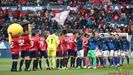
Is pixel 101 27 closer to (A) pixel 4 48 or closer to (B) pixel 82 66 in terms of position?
(A) pixel 4 48

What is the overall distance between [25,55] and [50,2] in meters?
23.0

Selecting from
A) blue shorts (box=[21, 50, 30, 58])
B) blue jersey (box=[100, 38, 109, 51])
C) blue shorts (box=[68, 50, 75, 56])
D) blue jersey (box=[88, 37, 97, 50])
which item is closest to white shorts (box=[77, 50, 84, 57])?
blue shorts (box=[68, 50, 75, 56])

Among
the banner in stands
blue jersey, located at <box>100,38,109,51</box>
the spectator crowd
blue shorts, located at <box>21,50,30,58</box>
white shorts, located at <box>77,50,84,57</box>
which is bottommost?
the banner in stands

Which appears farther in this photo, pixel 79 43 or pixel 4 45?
pixel 4 45

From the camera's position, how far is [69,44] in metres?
30.6

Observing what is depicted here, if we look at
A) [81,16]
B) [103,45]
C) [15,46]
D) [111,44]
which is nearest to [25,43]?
[15,46]

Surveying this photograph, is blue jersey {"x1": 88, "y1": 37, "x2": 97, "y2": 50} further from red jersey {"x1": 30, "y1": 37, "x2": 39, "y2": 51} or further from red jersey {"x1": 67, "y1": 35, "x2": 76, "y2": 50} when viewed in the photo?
red jersey {"x1": 30, "y1": 37, "x2": 39, "y2": 51}

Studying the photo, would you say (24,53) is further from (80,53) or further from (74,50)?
(80,53)

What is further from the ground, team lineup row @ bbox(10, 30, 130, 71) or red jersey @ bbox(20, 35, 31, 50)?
red jersey @ bbox(20, 35, 31, 50)

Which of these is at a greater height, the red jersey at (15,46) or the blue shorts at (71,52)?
the red jersey at (15,46)

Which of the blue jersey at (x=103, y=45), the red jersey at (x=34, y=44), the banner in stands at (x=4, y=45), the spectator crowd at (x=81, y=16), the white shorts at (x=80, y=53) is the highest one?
the red jersey at (x=34, y=44)

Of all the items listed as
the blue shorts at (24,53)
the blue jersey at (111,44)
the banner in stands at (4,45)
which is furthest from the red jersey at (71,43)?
the banner in stands at (4,45)

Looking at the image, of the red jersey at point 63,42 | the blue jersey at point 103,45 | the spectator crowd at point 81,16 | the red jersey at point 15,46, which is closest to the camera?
the red jersey at point 15,46

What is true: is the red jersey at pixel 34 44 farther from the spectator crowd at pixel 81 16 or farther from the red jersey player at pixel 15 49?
the spectator crowd at pixel 81 16
